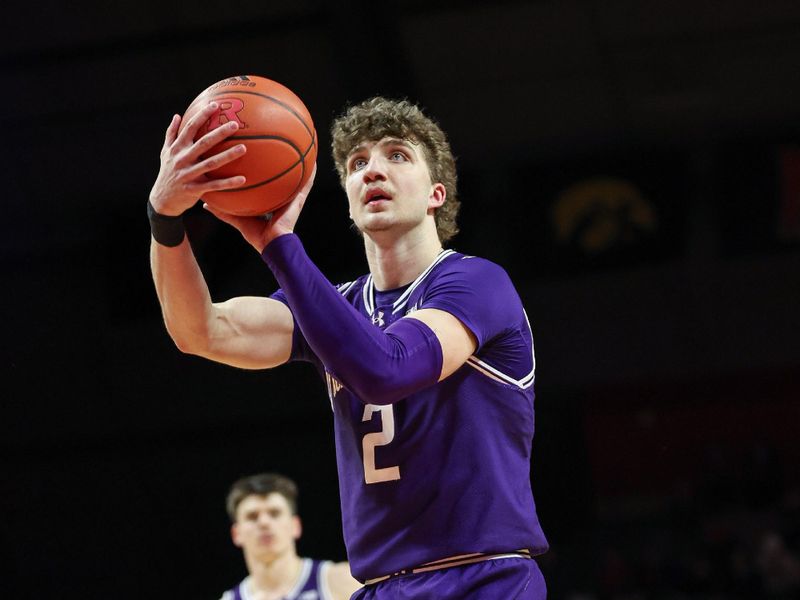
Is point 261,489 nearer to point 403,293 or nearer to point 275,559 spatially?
point 275,559

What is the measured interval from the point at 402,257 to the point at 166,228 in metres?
0.69

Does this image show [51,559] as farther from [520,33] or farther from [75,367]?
[520,33]

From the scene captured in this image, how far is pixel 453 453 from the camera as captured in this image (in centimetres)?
291

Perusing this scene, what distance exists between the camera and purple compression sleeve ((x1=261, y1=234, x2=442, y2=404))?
2637mm

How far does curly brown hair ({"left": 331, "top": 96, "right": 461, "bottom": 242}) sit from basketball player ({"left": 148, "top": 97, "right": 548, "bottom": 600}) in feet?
0.17

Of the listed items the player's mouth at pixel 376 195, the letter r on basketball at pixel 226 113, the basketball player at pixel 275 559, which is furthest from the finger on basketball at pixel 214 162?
the basketball player at pixel 275 559

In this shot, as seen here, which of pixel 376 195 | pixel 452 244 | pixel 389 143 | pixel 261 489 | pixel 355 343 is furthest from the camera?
pixel 452 244

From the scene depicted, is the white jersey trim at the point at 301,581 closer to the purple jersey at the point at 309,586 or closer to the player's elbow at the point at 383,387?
the purple jersey at the point at 309,586

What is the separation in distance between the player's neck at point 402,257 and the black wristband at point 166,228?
56 centimetres

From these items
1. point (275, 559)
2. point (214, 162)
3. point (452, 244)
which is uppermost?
point (452, 244)

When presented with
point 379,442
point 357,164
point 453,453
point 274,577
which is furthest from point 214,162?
point 274,577

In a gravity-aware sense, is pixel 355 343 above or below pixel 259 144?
below

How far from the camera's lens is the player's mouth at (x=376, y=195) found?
10.4 feet

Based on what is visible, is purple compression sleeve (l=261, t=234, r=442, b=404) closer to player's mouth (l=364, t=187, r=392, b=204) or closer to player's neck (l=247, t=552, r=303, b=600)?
player's mouth (l=364, t=187, r=392, b=204)
